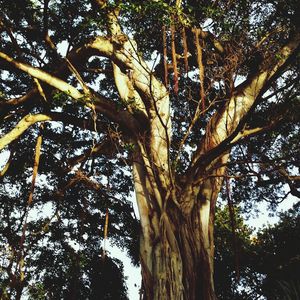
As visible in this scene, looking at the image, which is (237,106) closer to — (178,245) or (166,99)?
(166,99)

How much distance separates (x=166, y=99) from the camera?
18.5 feet

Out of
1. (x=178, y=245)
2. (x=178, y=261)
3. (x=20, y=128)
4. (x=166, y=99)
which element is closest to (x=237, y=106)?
(x=166, y=99)

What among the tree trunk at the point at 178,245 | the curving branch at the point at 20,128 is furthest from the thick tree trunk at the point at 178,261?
the curving branch at the point at 20,128

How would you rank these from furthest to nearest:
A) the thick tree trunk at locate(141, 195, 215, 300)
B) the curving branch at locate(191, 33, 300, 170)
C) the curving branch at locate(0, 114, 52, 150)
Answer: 1. the curving branch at locate(191, 33, 300, 170)
2. the curving branch at locate(0, 114, 52, 150)
3. the thick tree trunk at locate(141, 195, 215, 300)

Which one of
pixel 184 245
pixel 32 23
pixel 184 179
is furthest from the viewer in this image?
pixel 32 23

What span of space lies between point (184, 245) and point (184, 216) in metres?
0.36

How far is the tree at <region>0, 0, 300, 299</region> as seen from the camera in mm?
4223

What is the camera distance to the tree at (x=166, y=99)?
4.22 meters

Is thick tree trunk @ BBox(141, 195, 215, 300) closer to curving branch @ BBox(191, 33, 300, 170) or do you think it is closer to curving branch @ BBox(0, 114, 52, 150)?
curving branch @ BBox(191, 33, 300, 170)

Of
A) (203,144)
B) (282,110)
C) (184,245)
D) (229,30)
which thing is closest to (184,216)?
(184,245)

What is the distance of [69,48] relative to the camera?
593 centimetres

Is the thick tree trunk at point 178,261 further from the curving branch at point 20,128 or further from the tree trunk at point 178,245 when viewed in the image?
the curving branch at point 20,128

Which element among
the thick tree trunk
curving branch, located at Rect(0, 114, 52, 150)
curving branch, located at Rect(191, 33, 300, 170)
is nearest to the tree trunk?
the thick tree trunk

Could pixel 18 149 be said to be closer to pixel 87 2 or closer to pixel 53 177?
pixel 53 177
